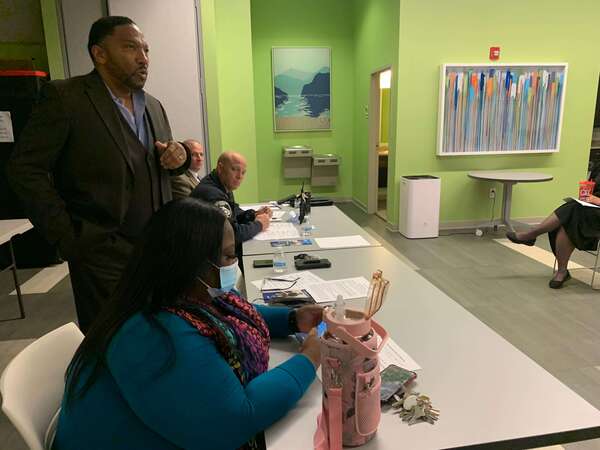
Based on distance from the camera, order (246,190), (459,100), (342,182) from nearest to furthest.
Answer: (459,100) → (246,190) → (342,182)

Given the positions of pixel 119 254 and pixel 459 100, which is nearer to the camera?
pixel 119 254

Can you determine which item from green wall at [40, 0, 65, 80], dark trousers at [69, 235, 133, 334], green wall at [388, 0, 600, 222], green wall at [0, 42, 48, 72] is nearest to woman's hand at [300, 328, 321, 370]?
dark trousers at [69, 235, 133, 334]

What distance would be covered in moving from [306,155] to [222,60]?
2.20 m

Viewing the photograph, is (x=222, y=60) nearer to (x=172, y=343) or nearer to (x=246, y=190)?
(x=246, y=190)

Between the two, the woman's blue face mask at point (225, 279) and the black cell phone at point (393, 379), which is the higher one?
the woman's blue face mask at point (225, 279)

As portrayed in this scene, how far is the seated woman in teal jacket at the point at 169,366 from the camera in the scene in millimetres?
829

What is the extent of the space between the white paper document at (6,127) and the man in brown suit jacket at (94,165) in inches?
122

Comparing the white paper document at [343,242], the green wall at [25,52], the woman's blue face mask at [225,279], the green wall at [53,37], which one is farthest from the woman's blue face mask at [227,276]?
the green wall at [25,52]

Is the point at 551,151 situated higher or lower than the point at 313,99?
lower

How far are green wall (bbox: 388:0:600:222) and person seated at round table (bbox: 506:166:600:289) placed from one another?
166 cm

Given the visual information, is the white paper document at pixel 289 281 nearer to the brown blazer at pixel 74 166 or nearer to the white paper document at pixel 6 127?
the brown blazer at pixel 74 166

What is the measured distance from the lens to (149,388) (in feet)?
2.68

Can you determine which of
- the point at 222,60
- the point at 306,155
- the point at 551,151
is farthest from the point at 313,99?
the point at 551,151

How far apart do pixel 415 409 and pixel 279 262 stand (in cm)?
114
